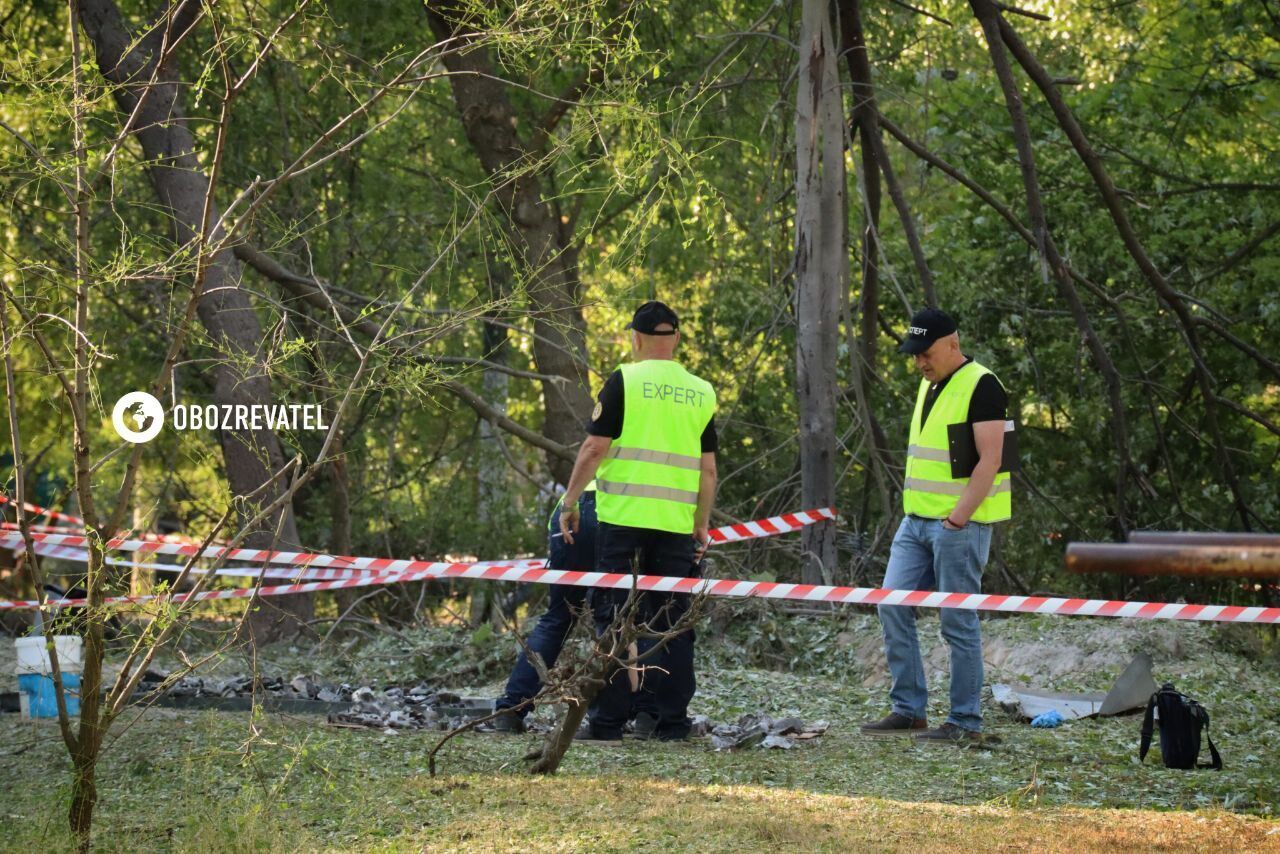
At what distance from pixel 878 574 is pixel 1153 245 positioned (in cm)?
409

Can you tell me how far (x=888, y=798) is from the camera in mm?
5543

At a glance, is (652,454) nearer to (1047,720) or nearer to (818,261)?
(1047,720)

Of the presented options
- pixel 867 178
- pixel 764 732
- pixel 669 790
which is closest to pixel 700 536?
pixel 764 732

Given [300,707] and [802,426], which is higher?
[802,426]

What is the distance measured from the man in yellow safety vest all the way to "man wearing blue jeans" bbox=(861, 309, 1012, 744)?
3.20 ft

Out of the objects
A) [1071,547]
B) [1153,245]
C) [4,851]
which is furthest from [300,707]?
[1153,245]

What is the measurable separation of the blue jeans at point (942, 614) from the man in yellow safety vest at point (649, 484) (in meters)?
0.96

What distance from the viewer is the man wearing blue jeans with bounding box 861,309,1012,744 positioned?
668cm

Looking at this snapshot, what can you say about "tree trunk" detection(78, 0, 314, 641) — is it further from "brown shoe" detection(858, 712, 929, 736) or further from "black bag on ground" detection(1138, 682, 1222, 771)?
"black bag on ground" detection(1138, 682, 1222, 771)

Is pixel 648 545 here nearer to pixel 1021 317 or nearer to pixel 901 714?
pixel 901 714

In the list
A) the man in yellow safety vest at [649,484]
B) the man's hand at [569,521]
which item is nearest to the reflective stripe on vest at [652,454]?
the man in yellow safety vest at [649,484]

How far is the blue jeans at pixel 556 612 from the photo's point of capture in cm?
703

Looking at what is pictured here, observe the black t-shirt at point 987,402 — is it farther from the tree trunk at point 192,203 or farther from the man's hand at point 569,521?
the tree trunk at point 192,203

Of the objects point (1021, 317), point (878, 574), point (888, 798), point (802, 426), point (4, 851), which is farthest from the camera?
point (1021, 317)
